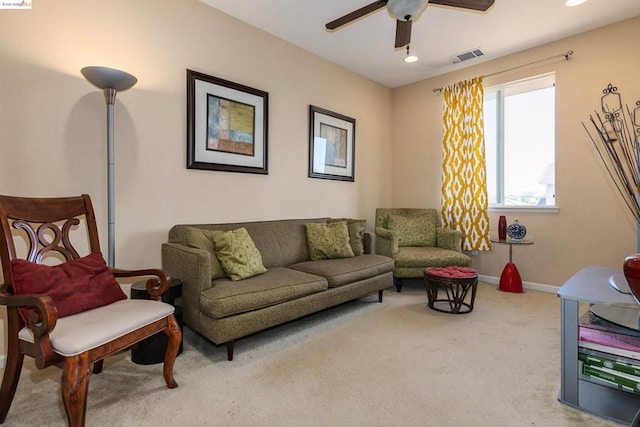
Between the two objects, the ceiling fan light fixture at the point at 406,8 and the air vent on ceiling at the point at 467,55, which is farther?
the air vent on ceiling at the point at 467,55

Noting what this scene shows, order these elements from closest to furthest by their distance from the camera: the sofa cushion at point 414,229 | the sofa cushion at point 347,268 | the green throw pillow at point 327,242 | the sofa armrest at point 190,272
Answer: the sofa armrest at point 190,272 → the sofa cushion at point 347,268 → the green throw pillow at point 327,242 → the sofa cushion at point 414,229

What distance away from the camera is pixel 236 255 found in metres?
2.35

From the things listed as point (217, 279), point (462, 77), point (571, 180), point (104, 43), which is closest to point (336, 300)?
point (217, 279)

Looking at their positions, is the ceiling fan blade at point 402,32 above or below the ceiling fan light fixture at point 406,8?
above

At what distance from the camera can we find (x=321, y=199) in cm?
389

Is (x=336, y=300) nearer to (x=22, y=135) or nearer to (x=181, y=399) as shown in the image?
(x=181, y=399)

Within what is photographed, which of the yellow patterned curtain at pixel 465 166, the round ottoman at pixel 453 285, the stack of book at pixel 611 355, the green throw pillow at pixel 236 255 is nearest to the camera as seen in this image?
the stack of book at pixel 611 355

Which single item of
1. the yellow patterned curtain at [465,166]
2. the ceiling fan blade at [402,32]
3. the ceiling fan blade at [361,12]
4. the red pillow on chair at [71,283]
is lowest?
the red pillow on chair at [71,283]

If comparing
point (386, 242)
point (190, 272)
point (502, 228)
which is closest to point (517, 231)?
point (502, 228)

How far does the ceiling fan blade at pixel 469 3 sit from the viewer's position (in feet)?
6.71

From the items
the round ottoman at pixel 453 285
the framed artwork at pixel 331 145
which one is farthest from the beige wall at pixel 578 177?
the framed artwork at pixel 331 145

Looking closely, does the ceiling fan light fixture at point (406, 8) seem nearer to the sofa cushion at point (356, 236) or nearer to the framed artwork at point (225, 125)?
the framed artwork at point (225, 125)

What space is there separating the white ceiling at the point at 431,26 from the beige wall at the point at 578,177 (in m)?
0.16

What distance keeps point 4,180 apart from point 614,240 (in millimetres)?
5019
